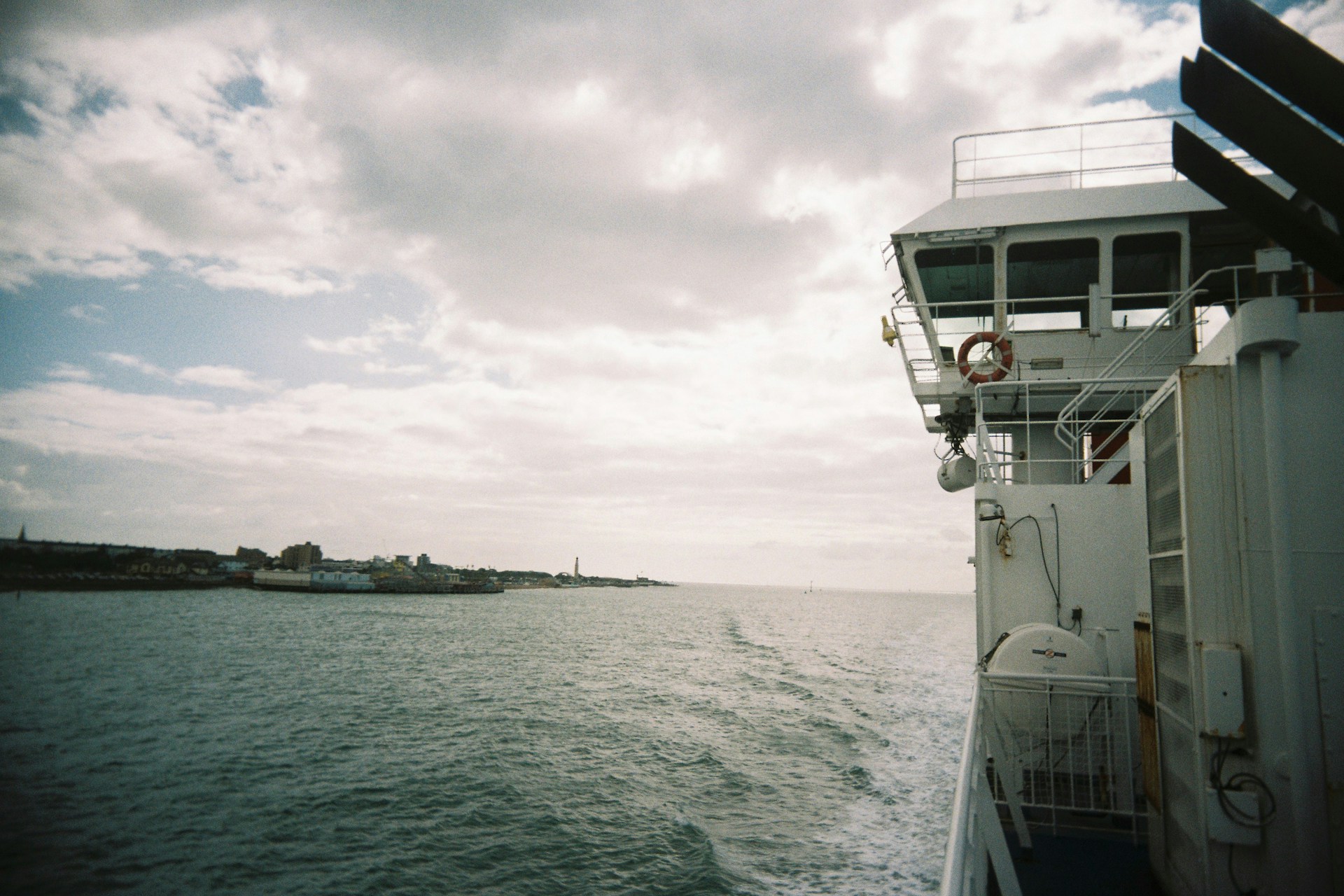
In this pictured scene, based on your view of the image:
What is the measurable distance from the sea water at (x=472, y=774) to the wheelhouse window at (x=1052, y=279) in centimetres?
980

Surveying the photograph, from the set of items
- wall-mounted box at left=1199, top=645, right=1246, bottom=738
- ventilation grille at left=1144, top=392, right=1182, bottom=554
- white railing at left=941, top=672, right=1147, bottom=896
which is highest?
ventilation grille at left=1144, top=392, right=1182, bottom=554

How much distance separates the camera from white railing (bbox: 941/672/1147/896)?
6109mm

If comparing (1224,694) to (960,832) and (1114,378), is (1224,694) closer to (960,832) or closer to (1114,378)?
(960,832)

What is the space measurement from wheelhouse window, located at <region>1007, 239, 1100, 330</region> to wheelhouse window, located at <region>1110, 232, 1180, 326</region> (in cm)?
45

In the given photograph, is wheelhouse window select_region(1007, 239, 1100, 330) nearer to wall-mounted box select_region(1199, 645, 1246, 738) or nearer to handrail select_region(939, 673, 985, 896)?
wall-mounted box select_region(1199, 645, 1246, 738)

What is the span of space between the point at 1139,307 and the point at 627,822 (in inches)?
572

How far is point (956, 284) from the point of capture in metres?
13.8

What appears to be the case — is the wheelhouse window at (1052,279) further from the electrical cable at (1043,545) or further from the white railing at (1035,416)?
the electrical cable at (1043,545)

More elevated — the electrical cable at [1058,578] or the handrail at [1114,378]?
the handrail at [1114,378]

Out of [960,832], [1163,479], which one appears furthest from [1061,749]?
[960,832]

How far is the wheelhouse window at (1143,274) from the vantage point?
39.8ft

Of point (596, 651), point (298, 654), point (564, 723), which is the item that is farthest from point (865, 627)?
point (564, 723)

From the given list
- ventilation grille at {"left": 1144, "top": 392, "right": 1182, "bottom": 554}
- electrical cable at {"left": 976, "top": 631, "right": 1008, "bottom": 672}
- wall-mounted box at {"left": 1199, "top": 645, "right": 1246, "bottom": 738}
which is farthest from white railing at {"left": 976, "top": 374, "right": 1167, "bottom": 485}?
wall-mounted box at {"left": 1199, "top": 645, "right": 1246, "bottom": 738}

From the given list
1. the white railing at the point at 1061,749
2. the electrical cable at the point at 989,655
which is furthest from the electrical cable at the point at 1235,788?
the electrical cable at the point at 989,655
